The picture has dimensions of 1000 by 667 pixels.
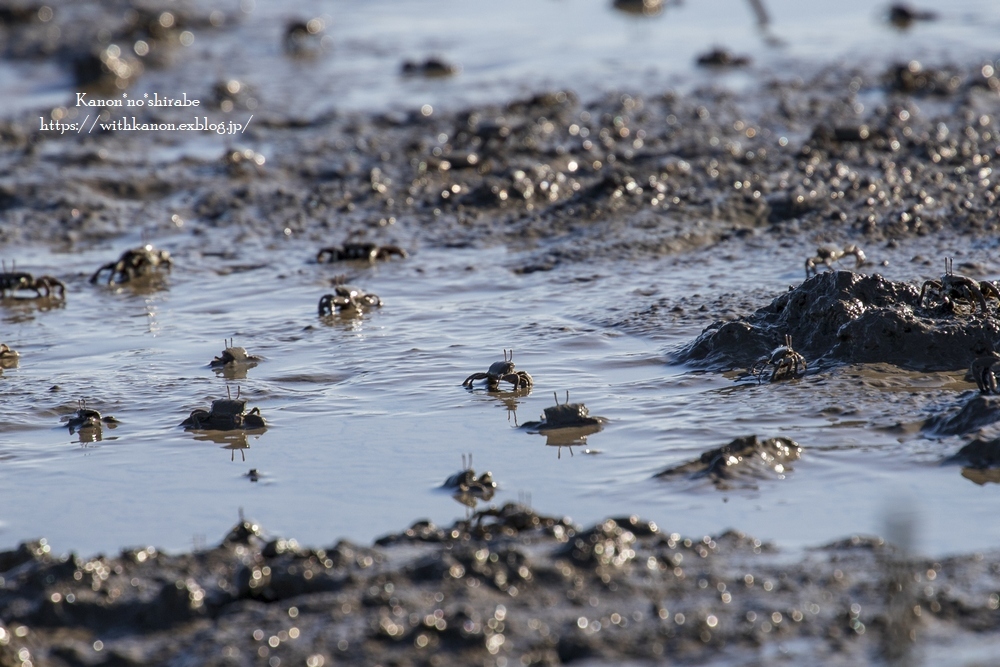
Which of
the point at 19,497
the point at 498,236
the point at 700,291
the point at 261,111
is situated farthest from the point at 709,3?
the point at 19,497

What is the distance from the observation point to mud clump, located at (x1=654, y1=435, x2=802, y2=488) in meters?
5.15

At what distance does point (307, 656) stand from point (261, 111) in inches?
417

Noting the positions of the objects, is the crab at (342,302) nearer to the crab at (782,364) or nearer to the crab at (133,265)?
Answer: the crab at (133,265)

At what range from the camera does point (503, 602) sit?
4.04m

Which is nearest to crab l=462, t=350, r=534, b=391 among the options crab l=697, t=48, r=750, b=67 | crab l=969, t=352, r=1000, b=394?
crab l=969, t=352, r=1000, b=394

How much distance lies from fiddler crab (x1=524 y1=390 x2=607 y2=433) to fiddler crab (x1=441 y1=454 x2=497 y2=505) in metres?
0.64

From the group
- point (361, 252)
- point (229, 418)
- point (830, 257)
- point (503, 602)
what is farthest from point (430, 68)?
point (503, 602)

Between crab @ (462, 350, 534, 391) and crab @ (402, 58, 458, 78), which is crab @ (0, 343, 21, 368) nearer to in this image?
crab @ (462, 350, 534, 391)

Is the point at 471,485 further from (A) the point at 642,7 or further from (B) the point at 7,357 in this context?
(A) the point at 642,7

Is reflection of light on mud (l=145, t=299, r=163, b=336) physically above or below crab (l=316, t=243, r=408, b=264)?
below

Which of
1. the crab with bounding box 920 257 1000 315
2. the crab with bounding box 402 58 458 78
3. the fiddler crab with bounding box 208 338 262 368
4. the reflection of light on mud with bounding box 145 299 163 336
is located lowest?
the fiddler crab with bounding box 208 338 262 368

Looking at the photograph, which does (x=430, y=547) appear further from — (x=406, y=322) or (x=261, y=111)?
(x=261, y=111)

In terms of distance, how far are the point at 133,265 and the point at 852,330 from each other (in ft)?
16.3

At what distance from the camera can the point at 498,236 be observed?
9.50 metres
